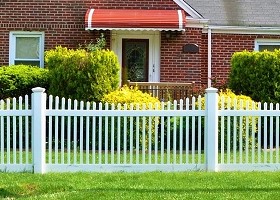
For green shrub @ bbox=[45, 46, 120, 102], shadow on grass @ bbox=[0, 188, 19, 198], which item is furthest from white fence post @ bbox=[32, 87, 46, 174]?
green shrub @ bbox=[45, 46, 120, 102]

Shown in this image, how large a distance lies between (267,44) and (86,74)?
6.54 metres

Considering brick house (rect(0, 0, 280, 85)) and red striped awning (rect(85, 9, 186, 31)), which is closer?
red striped awning (rect(85, 9, 186, 31))

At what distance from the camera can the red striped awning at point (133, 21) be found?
16328 millimetres

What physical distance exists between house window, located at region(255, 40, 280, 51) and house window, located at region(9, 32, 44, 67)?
21.0ft

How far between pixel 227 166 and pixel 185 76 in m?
7.76

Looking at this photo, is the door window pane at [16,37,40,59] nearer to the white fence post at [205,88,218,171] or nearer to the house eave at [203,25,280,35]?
the house eave at [203,25,280,35]

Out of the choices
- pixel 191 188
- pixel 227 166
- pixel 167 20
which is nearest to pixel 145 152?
pixel 227 166

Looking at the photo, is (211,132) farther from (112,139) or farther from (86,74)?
(86,74)

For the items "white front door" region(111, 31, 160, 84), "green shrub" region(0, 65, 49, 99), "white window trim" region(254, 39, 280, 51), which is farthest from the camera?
"white window trim" region(254, 39, 280, 51)

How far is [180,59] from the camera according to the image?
1745 cm

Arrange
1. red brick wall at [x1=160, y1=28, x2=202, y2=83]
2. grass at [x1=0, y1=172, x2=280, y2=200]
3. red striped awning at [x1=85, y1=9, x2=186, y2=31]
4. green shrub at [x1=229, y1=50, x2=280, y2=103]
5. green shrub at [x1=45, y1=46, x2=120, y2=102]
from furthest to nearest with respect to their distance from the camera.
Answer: red brick wall at [x1=160, y1=28, x2=202, y2=83] → red striped awning at [x1=85, y1=9, x2=186, y2=31] → green shrub at [x1=229, y1=50, x2=280, y2=103] → green shrub at [x1=45, y1=46, x2=120, y2=102] → grass at [x1=0, y1=172, x2=280, y2=200]

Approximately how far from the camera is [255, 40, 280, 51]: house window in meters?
18.4

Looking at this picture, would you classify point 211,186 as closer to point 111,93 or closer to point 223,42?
point 111,93

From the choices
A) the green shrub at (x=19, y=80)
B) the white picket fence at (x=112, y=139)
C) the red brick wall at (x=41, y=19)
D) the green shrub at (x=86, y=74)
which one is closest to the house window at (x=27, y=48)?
the red brick wall at (x=41, y=19)
